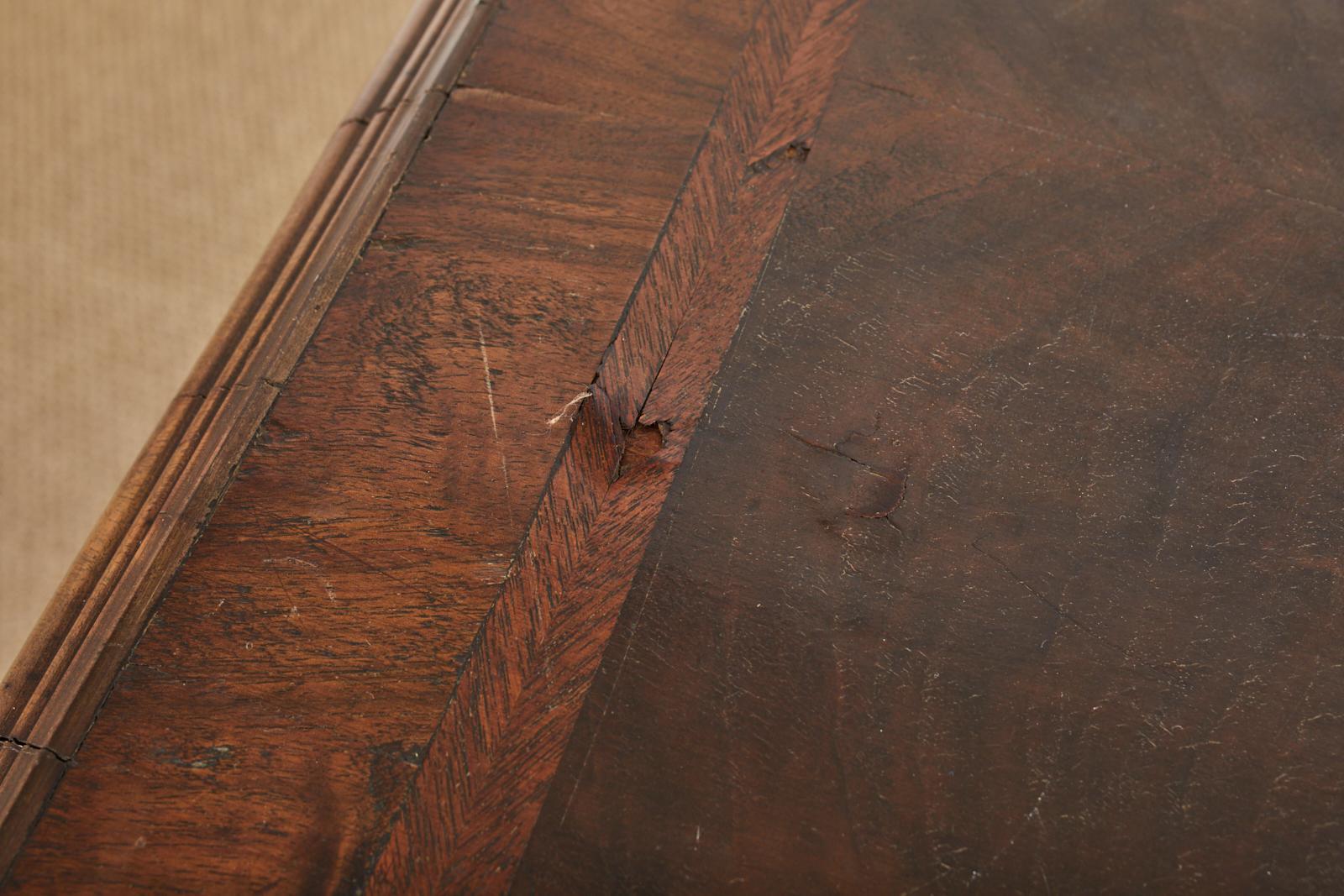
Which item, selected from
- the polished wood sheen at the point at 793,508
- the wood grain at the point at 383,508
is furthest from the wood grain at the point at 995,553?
the wood grain at the point at 383,508

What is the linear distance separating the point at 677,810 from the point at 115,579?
44cm

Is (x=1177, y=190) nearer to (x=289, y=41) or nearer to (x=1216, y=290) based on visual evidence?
(x=1216, y=290)

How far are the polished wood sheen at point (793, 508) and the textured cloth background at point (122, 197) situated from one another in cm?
119

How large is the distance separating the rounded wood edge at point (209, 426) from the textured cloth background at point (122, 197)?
1.06 meters

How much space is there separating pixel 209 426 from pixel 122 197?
1.39 m

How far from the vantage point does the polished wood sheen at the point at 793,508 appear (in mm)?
726

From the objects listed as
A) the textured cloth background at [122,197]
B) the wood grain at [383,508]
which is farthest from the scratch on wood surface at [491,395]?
the textured cloth background at [122,197]

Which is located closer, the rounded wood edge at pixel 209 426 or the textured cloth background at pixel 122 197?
the rounded wood edge at pixel 209 426

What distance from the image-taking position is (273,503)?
2.64 feet

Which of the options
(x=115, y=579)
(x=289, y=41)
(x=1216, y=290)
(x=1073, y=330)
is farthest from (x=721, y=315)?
(x=289, y=41)

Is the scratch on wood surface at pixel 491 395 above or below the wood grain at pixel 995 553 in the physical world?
above

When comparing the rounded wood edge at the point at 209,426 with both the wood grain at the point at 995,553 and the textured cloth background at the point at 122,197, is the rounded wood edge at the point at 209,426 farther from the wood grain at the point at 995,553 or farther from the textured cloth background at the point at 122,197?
the textured cloth background at the point at 122,197

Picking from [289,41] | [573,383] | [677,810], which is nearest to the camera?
[677,810]

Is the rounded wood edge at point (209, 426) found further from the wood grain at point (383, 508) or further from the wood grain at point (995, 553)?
the wood grain at point (995, 553)
